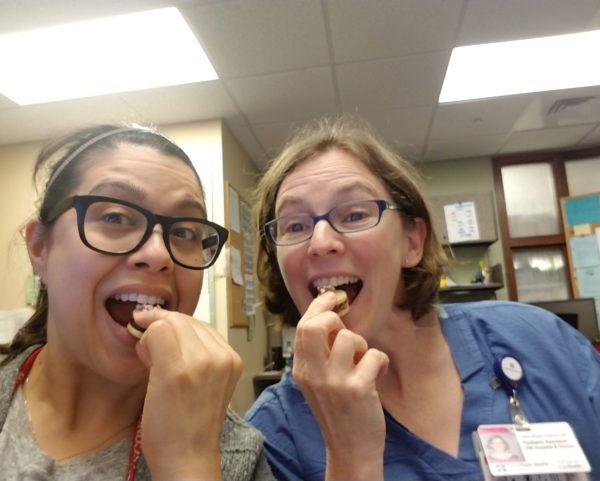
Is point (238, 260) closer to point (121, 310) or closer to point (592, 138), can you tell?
point (121, 310)

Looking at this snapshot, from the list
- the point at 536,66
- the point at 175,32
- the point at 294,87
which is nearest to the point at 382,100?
the point at 294,87

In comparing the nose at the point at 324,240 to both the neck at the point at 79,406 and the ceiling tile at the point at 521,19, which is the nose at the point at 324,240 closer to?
the neck at the point at 79,406

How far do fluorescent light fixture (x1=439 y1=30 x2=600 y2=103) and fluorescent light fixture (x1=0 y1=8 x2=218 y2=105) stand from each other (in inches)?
59.2

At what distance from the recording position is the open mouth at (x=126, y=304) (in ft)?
2.71

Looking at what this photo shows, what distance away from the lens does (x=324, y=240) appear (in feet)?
3.26

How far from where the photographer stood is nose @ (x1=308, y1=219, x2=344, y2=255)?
99cm

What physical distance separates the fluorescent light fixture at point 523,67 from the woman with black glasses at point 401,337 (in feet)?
5.83

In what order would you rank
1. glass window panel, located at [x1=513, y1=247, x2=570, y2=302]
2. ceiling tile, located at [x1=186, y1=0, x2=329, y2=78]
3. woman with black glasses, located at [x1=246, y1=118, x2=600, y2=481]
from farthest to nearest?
1. glass window panel, located at [x1=513, y1=247, x2=570, y2=302]
2. ceiling tile, located at [x1=186, y1=0, x2=329, y2=78]
3. woman with black glasses, located at [x1=246, y1=118, x2=600, y2=481]

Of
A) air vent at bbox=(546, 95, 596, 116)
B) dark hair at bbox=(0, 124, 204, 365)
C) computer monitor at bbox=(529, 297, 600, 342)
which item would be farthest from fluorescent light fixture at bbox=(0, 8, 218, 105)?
computer monitor at bbox=(529, 297, 600, 342)

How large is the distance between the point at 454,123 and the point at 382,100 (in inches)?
30.5

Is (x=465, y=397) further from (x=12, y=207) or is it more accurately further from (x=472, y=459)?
(x=12, y=207)

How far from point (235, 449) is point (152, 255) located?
1.22 feet

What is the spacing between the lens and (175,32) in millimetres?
2223

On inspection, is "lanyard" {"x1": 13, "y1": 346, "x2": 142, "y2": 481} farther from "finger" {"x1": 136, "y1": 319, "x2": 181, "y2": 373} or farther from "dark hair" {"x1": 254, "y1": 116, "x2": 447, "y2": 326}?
"dark hair" {"x1": 254, "y1": 116, "x2": 447, "y2": 326}
